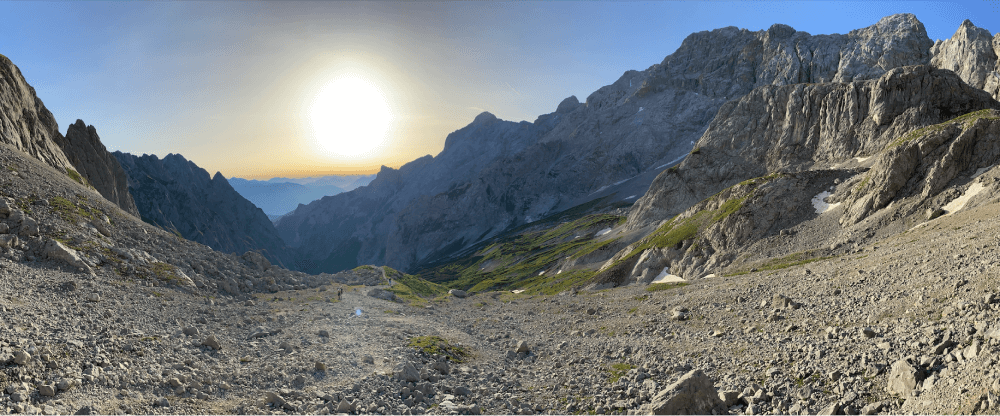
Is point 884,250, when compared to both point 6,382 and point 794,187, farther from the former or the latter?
point 6,382

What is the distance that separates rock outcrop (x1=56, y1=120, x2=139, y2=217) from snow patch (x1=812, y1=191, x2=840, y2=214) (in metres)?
134

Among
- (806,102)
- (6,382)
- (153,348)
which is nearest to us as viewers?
(6,382)

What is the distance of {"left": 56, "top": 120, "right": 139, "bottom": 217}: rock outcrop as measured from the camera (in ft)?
316

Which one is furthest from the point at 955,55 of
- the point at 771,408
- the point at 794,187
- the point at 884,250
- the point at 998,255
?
the point at 771,408

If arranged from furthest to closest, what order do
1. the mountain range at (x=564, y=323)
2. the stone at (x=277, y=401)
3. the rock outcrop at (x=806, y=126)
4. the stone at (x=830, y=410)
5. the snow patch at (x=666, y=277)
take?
the rock outcrop at (x=806, y=126), the snow patch at (x=666, y=277), the stone at (x=277, y=401), the mountain range at (x=564, y=323), the stone at (x=830, y=410)

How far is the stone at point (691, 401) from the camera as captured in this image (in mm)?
17922

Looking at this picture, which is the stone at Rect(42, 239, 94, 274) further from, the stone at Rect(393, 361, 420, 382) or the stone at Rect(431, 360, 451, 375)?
the stone at Rect(431, 360, 451, 375)

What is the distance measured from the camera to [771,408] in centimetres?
1705

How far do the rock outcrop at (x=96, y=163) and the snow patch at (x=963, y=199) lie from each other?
138310 millimetres

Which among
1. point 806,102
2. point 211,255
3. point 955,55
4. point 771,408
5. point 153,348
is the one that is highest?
point 955,55

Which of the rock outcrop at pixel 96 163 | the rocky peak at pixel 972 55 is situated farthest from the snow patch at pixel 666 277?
the rocky peak at pixel 972 55

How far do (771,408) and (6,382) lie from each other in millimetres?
27666

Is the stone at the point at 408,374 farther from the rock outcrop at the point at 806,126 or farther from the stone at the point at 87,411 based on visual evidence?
the rock outcrop at the point at 806,126

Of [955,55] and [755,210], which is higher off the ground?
[955,55]
